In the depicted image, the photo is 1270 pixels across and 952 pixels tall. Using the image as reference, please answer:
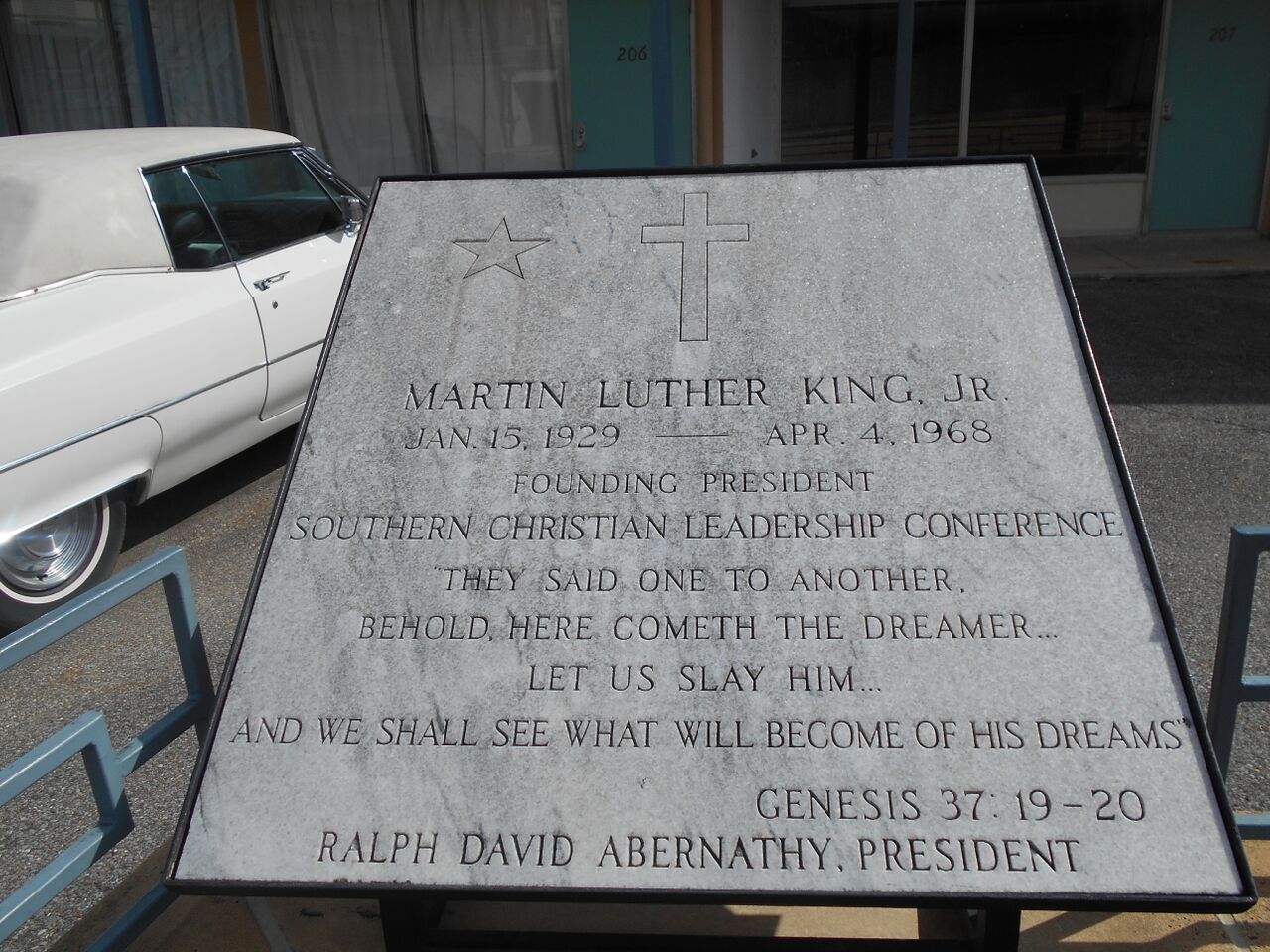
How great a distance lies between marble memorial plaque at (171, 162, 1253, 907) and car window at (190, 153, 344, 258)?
9.03ft

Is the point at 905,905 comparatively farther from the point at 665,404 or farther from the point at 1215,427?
the point at 1215,427

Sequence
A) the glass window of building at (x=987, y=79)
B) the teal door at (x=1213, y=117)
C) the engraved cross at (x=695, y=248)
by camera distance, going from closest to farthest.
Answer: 1. the engraved cross at (x=695, y=248)
2. the teal door at (x=1213, y=117)
3. the glass window of building at (x=987, y=79)

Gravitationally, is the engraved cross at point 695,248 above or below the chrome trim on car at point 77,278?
above

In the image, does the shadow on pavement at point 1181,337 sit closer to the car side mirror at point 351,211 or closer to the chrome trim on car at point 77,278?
the car side mirror at point 351,211

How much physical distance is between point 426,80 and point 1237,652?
1064cm

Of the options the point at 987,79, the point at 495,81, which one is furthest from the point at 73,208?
the point at 987,79

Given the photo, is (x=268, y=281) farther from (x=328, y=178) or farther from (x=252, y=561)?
(x=252, y=561)

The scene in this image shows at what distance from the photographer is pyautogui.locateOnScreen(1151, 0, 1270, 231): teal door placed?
10219 millimetres

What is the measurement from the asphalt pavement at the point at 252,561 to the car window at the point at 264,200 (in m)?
1.25

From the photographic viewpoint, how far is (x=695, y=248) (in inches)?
106

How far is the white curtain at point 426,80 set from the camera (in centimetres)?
1105

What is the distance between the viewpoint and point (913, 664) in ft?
6.70

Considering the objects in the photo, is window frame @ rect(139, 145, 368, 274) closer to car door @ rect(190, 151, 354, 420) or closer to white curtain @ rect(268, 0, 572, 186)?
car door @ rect(190, 151, 354, 420)

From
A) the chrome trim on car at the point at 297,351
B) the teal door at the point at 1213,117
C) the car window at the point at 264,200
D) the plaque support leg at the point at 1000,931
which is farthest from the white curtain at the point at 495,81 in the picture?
the plaque support leg at the point at 1000,931
